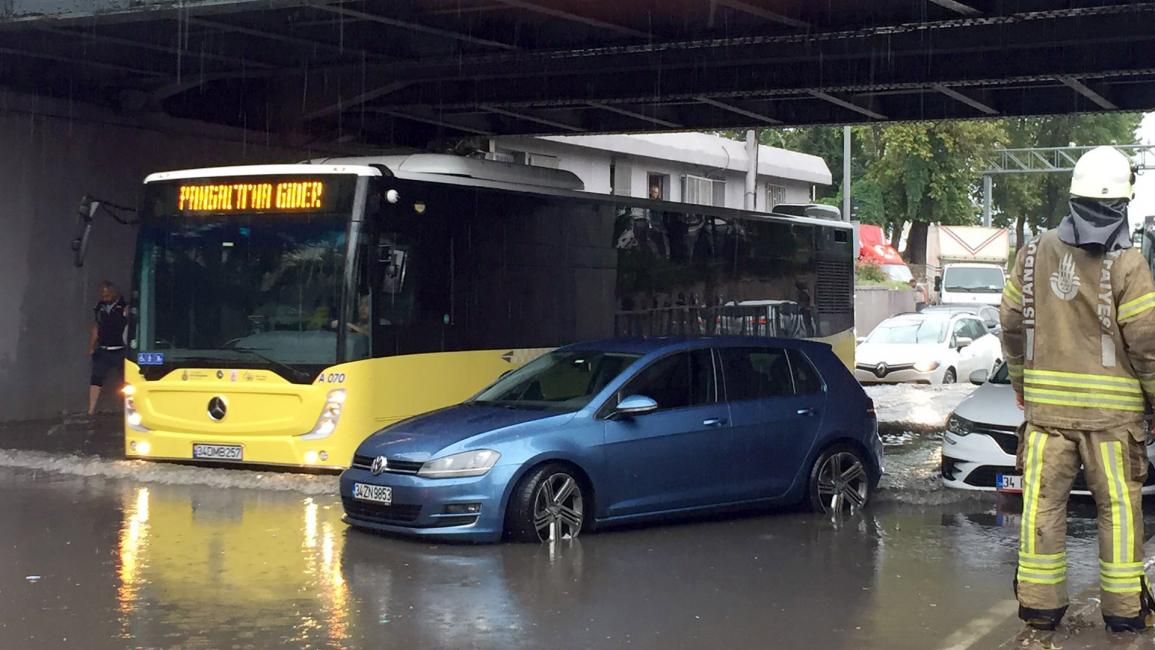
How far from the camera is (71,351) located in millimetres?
20000

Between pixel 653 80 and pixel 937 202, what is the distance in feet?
125

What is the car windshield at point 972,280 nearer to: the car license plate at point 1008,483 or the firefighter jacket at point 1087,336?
the car license plate at point 1008,483

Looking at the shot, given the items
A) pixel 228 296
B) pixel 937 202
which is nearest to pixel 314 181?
pixel 228 296

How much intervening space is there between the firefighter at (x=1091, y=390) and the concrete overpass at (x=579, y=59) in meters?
7.62

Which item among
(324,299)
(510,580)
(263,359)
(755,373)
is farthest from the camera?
(263,359)

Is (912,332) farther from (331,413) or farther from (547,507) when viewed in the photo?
(547,507)

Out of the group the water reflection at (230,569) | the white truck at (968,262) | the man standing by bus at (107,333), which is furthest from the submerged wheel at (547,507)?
the white truck at (968,262)

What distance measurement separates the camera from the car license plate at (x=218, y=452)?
43.8 feet

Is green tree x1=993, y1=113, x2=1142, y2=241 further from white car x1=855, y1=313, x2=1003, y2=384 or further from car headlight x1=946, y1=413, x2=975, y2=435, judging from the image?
car headlight x1=946, y1=413, x2=975, y2=435

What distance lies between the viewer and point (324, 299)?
42.8 ft

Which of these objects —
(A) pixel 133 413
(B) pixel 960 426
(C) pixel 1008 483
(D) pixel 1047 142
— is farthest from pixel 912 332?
(D) pixel 1047 142

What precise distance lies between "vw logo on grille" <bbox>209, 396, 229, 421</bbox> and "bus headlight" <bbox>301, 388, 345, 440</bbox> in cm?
99

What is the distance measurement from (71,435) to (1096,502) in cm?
1380

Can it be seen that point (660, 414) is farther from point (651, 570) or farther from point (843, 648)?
point (843, 648)
